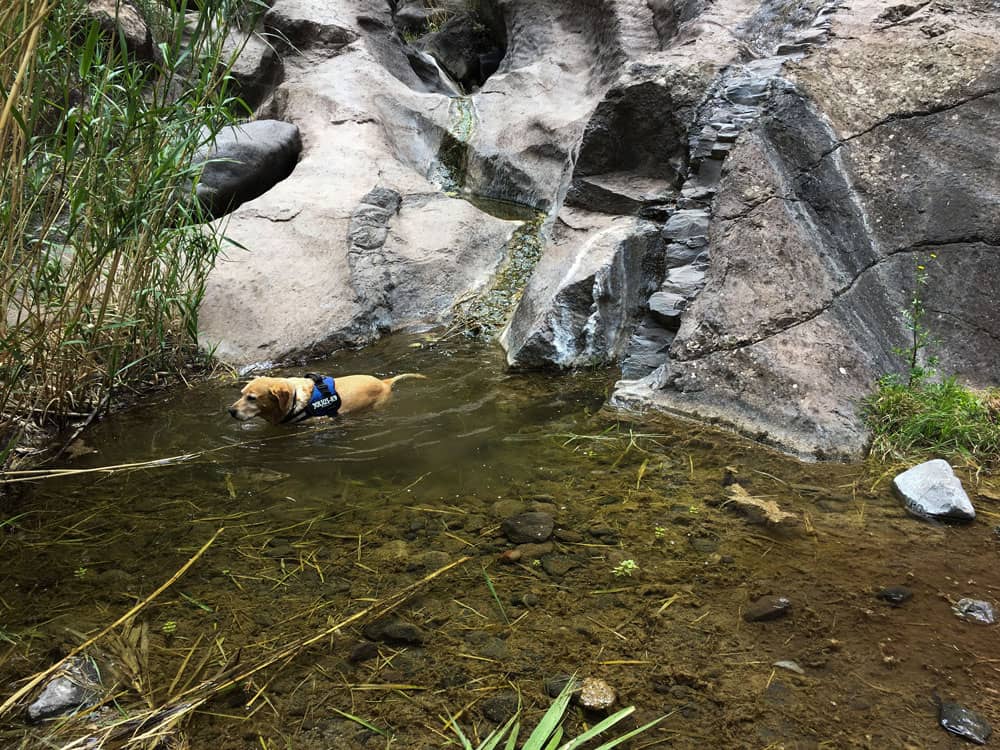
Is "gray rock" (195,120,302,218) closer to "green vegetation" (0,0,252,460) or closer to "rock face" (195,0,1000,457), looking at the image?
"rock face" (195,0,1000,457)

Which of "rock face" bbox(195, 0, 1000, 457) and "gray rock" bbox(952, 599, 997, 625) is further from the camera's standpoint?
"rock face" bbox(195, 0, 1000, 457)

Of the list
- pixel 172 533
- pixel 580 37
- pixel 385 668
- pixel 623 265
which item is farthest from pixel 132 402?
pixel 580 37

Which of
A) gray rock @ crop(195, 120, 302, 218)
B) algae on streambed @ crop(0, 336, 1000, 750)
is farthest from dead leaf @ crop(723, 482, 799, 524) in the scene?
gray rock @ crop(195, 120, 302, 218)

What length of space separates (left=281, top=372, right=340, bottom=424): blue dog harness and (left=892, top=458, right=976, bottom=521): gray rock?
326 cm

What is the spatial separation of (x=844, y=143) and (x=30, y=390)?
5.52 metres

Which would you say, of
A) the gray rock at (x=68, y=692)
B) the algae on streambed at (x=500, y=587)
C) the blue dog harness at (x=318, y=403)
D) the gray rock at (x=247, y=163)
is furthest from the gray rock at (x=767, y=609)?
the gray rock at (x=247, y=163)

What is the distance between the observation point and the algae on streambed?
Answer: 1.89 meters

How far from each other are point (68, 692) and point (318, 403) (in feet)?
8.09

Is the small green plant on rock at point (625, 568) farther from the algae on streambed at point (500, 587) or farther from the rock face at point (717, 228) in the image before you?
the rock face at point (717, 228)

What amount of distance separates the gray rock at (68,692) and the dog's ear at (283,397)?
228 cm

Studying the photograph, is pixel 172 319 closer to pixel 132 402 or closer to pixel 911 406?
pixel 132 402

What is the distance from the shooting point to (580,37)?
1041 cm

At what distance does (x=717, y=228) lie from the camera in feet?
15.5

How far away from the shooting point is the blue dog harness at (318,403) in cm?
425
